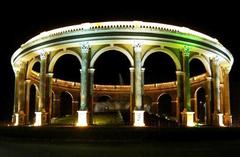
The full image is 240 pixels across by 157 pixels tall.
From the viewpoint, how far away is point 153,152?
56.9ft

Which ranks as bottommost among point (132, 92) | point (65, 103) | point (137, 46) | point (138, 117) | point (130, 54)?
point (138, 117)

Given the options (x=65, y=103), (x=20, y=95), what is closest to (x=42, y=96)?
(x=20, y=95)

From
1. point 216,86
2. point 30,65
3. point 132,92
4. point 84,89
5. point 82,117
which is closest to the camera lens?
point 82,117

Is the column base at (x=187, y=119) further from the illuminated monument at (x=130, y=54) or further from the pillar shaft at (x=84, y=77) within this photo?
the pillar shaft at (x=84, y=77)

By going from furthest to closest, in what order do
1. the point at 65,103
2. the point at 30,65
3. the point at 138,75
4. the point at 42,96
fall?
the point at 65,103
the point at 30,65
the point at 42,96
the point at 138,75

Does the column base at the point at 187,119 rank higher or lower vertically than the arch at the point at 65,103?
lower

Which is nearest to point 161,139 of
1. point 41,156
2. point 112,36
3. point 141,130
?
point 141,130

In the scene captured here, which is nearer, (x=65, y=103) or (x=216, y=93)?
(x=216, y=93)

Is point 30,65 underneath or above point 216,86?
above

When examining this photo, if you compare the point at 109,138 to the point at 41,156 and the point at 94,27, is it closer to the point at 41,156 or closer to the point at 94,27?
the point at 41,156

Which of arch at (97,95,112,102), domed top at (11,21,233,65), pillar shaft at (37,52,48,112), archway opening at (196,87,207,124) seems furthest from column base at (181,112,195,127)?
archway opening at (196,87,207,124)

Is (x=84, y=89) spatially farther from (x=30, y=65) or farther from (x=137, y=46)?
(x=30, y=65)

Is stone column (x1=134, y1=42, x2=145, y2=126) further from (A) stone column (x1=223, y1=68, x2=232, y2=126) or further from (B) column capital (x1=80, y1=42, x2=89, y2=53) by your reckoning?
(A) stone column (x1=223, y1=68, x2=232, y2=126)

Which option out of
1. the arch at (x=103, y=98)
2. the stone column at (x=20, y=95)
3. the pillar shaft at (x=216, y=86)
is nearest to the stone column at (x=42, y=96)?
the stone column at (x=20, y=95)
